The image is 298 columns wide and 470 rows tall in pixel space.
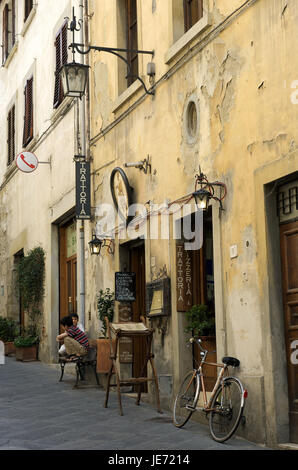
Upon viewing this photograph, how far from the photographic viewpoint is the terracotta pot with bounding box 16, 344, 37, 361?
1617 centimetres

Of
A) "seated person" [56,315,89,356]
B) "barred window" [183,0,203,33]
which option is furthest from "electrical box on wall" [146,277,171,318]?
"barred window" [183,0,203,33]

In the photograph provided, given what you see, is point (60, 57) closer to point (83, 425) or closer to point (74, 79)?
point (74, 79)

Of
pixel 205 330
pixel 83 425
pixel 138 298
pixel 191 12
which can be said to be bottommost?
pixel 83 425

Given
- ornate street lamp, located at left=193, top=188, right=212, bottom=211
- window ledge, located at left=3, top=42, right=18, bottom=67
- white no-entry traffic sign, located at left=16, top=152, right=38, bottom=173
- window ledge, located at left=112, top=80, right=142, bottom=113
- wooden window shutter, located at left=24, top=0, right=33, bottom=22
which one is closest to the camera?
ornate street lamp, located at left=193, top=188, right=212, bottom=211

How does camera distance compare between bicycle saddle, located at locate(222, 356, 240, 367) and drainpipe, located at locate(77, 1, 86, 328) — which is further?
drainpipe, located at locate(77, 1, 86, 328)

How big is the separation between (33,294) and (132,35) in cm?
670

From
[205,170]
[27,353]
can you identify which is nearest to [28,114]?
[27,353]

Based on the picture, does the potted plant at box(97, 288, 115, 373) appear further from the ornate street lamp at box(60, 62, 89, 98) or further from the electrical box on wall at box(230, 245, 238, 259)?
the electrical box on wall at box(230, 245, 238, 259)

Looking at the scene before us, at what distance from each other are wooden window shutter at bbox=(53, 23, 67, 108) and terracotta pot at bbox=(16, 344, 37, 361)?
506 centimetres

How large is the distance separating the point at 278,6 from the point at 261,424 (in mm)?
3882

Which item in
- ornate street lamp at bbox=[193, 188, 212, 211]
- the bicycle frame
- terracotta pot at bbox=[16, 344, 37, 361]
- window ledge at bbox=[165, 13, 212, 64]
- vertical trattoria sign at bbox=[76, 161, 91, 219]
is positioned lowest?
the bicycle frame

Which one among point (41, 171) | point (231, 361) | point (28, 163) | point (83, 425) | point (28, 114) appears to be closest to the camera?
point (231, 361)

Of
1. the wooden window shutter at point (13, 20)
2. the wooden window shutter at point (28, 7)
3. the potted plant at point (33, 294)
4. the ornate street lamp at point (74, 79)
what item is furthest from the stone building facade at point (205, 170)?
the wooden window shutter at point (13, 20)

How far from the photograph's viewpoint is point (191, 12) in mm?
9711
